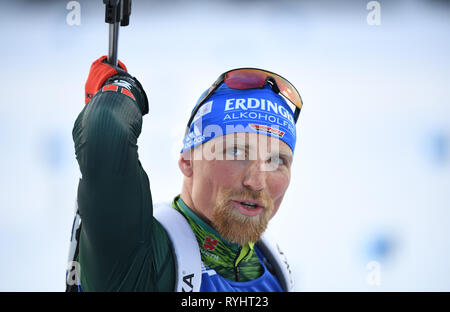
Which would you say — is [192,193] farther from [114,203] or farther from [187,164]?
[114,203]

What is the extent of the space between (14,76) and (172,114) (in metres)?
0.82

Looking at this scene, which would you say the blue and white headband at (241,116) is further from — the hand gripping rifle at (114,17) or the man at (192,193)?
the hand gripping rifle at (114,17)

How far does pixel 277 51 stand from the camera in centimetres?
273

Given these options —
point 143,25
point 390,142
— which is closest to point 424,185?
point 390,142

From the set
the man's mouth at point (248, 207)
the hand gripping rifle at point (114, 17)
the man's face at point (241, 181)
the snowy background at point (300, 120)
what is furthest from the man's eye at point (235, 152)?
the snowy background at point (300, 120)

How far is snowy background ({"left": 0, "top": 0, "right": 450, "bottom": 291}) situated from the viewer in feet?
7.85

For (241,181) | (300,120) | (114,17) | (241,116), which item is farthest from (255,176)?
(300,120)

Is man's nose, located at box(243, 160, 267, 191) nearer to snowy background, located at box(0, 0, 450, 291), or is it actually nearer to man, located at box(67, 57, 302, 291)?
man, located at box(67, 57, 302, 291)

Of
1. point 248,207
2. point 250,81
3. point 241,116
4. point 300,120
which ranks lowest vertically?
point 248,207

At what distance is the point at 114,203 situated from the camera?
1.12m

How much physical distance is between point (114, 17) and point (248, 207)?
61 centimetres

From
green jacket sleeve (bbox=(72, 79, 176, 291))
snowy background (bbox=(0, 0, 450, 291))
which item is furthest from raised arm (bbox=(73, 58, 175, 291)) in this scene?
snowy background (bbox=(0, 0, 450, 291))
